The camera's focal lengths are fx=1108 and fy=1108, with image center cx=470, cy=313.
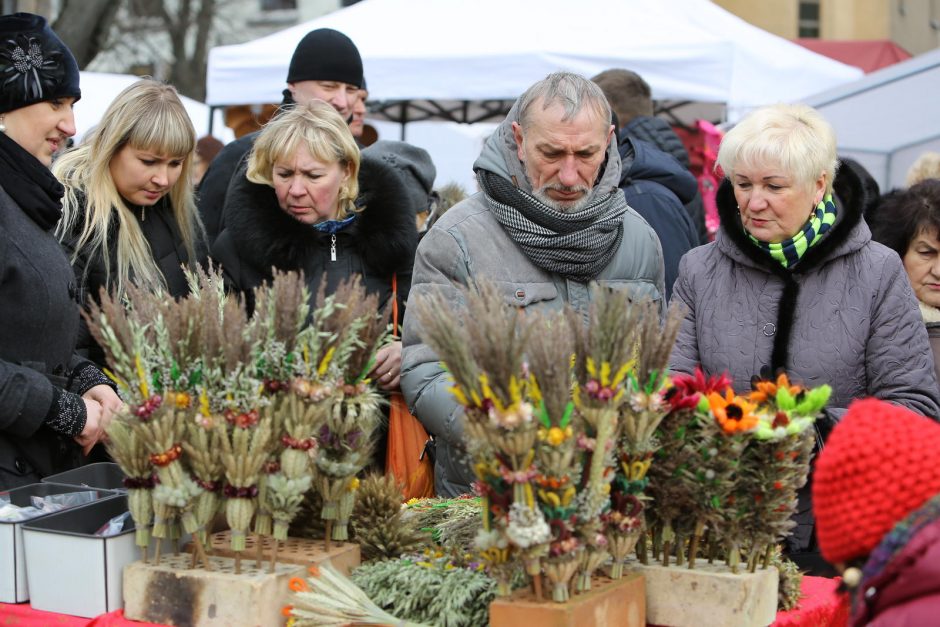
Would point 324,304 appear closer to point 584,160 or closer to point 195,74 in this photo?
point 584,160

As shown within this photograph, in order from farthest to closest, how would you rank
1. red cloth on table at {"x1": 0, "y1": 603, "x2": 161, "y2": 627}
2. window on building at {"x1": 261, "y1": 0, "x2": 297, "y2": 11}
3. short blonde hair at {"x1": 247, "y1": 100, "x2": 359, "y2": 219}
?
1. window on building at {"x1": 261, "y1": 0, "x2": 297, "y2": 11}
2. short blonde hair at {"x1": 247, "y1": 100, "x2": 359, "y2": 219}
3. red cloth on table at {"x1": 0, "y1": 603, "x2": 161, "y2": 627}

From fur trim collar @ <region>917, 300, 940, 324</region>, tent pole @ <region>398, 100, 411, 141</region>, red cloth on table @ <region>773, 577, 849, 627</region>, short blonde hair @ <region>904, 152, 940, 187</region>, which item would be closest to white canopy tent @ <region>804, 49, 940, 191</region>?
short blonde hair @ <region>904, 152, 940, 187</region>

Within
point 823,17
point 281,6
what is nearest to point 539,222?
point 823,17

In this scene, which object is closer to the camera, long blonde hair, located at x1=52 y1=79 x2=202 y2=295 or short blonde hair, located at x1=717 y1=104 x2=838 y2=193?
short blonde hair, located at x1=717 y1=104 x2=838 y2=193

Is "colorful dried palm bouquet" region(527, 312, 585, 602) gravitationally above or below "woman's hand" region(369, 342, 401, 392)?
above

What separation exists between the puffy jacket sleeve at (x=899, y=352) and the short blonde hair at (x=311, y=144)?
1621 mm

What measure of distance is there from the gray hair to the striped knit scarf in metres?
0.54

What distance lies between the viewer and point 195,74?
75.2 ft

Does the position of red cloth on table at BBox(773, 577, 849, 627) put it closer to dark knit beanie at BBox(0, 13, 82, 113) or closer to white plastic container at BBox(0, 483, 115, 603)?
white plastic container at BBox(0, 483, 115, 603)

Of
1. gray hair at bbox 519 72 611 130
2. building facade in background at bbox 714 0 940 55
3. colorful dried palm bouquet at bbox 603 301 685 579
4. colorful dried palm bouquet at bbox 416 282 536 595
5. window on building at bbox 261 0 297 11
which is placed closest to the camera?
colorful dried palm bouquet at bbox 416 282 536 595

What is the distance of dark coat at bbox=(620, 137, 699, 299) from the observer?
3922 millimetres

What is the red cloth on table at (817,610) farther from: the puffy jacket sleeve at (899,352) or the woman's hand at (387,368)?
the woman's hand at (387,368)

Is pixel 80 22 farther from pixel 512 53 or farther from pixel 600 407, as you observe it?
pixel 600 407

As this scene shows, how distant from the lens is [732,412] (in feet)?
6.46
